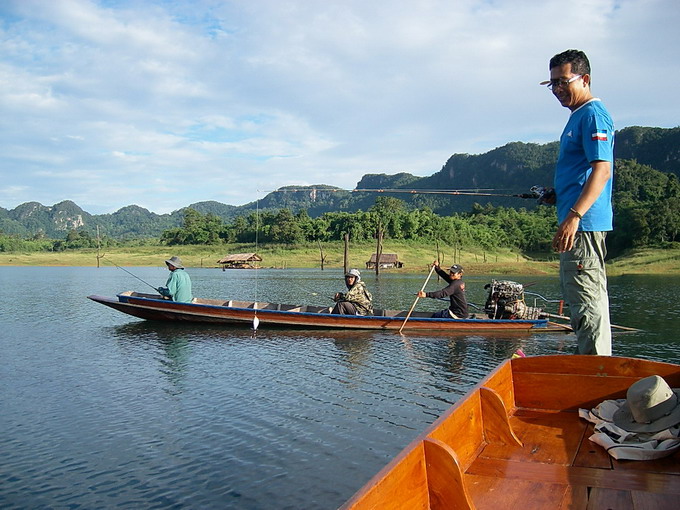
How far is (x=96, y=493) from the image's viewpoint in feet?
20.9

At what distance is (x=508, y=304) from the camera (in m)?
18.2

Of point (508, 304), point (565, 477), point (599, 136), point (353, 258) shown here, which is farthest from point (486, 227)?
point (565, 477)

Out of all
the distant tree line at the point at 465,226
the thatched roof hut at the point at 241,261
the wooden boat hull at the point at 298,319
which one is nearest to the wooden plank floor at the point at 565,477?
the wooden boat hull at the point at 298,319

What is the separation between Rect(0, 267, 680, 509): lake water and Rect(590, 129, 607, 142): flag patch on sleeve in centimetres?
451

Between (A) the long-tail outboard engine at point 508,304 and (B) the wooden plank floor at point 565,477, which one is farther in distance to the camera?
(A) the long-tail outboard engine at point 508,304

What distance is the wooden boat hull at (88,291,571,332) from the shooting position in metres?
17.7

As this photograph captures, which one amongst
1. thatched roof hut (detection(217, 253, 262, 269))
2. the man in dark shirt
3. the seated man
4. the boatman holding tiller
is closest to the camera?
the man in dark shirt

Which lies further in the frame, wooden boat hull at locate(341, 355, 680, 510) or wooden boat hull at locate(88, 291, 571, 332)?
wooden boat hull at locate(88, 291, 571, 332)

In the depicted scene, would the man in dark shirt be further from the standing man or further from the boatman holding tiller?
the standing man

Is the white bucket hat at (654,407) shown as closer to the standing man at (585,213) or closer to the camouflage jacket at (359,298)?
the standing man at (585,213)

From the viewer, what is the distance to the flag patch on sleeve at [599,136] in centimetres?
474

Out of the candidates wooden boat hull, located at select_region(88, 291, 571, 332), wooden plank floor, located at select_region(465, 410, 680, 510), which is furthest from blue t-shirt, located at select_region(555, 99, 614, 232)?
wooden boat hull, located at select_region(88, 291, 571, 332)

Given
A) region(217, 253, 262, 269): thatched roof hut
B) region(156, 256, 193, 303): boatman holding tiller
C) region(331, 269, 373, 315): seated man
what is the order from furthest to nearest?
region(217, 253, 262, 269): thatched roof hut < region(156, 256, 193, 303): boatman holding tiller < region(331, 269, 373, 315): seated man

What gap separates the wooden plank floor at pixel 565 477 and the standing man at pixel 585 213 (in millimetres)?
1094
